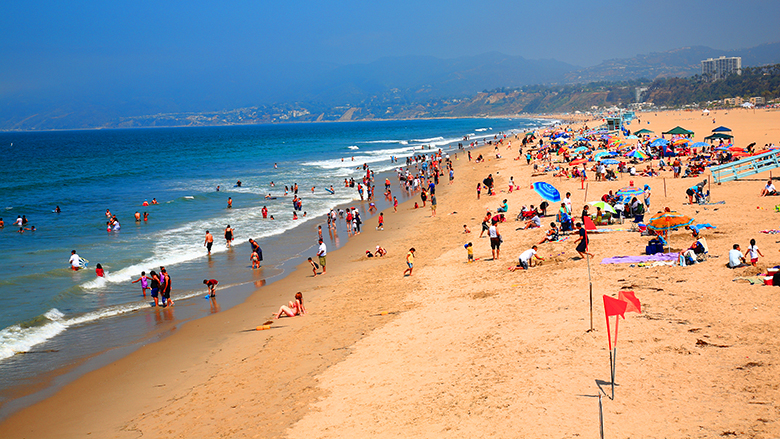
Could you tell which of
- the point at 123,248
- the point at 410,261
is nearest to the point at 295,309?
the point at 410,261

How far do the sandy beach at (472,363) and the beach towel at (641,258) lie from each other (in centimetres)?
39

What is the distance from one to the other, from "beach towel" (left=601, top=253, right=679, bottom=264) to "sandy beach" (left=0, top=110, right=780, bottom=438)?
389mm

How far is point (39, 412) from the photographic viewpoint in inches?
340

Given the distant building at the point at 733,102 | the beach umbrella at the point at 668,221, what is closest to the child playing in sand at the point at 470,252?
the beach umbrella at the point at 668,221

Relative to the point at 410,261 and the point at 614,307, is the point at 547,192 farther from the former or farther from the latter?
the point at 614,307

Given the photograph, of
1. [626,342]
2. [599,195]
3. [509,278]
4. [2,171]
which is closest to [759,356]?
[626,342]

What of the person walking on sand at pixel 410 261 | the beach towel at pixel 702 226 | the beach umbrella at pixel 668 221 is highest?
the beach umbrella at pixel 668 221

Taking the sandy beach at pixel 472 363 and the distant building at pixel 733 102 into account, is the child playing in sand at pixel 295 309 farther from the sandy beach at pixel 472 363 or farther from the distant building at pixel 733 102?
the distant building at pixel 733 102

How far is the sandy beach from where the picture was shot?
630 cm

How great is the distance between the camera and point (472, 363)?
26.8 feet

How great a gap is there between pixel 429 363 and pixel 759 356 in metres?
4.73

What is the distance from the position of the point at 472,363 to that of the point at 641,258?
652cm

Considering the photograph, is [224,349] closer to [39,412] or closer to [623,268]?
[39,412]

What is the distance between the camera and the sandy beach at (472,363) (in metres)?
6.30
